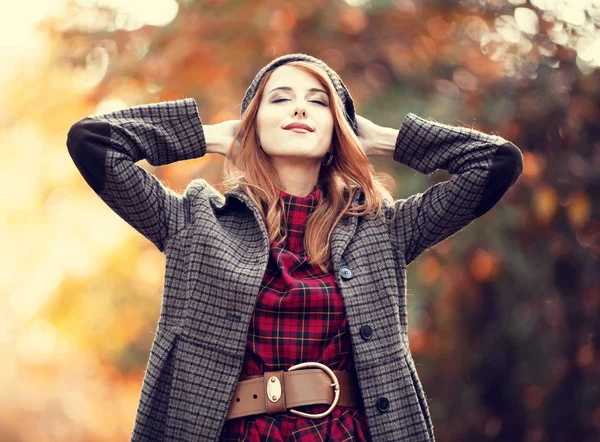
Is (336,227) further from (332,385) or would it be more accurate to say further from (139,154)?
(139,154)

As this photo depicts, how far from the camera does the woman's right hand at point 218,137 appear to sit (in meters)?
2.61

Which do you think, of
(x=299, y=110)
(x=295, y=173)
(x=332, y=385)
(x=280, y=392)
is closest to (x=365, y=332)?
(x=332, y=385)

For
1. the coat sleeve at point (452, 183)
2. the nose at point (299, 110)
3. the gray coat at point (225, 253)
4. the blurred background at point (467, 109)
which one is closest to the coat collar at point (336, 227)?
the gray coat at point (225, 253)

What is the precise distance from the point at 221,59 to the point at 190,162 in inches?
26.7

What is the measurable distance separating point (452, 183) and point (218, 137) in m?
0.71

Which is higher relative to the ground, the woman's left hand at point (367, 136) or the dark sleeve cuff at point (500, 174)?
the woman's left hand at point (367, 136)

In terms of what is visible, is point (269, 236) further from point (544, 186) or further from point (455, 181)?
point (544, 186)

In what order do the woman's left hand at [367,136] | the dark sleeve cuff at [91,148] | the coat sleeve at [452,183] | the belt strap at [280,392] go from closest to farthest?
the belt strap at [280,392] < the dark sleeve cuff at [91,148] < the coat sleeve at [452,183] < the woman's left hand at [367,136]

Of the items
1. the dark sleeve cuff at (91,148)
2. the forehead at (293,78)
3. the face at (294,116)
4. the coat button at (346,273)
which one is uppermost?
the forehead at (293,78)

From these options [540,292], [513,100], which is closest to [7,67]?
[513,100]

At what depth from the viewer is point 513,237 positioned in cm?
467

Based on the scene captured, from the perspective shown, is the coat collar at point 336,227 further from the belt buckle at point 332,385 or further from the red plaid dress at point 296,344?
the belt buckle at point 332,385

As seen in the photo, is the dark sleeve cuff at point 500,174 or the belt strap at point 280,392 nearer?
the belt strap at point 280,392

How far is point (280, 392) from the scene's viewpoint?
220 centimetres
